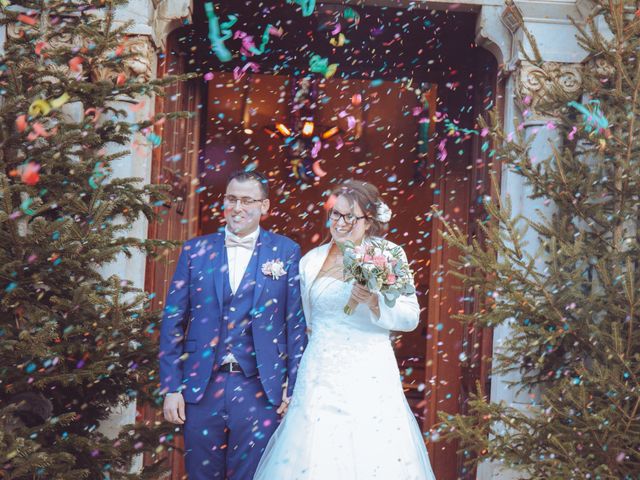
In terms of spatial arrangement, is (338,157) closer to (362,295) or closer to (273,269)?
(273,269)

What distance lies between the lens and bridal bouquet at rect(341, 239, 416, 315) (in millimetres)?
3836

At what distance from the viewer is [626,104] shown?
5.23 meters

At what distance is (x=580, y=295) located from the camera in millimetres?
5004

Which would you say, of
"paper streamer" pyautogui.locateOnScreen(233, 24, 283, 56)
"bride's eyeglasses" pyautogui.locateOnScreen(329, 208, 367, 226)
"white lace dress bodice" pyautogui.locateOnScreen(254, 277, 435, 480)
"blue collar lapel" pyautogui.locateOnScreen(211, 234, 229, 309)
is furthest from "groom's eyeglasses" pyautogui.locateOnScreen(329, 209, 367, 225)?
"paper streamer" pyautogui.locateOnScreen(233, 24, 283, 56)

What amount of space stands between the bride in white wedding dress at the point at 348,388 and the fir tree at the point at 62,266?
0.87 meters

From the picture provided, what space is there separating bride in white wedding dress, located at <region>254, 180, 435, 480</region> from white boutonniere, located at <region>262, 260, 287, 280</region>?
0.15m

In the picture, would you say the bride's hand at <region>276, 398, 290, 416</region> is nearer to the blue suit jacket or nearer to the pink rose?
the blue suit jacket

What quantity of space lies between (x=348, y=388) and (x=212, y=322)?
71cm

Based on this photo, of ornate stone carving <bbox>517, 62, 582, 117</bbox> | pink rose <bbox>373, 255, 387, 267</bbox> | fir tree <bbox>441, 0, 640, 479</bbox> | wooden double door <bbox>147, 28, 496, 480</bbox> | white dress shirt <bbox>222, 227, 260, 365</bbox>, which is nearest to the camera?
pink rose <bbox>373, 255, 387, 267</bbox>

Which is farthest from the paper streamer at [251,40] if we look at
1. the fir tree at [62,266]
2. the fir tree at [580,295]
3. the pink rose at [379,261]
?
the pink rose at [379,261]

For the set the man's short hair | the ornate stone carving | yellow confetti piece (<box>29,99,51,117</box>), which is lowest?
the man's short hair

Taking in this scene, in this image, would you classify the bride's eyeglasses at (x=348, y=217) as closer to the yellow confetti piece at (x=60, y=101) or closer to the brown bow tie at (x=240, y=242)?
the brown bow tie at (x=240, y=242)

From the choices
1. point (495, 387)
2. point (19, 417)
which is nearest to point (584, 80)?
point (495, 387)

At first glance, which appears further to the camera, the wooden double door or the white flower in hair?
the wooden double door
